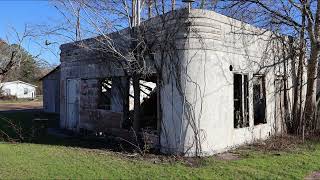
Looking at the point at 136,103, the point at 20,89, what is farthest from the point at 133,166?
the point at 20,89

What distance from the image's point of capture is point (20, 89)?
70125mm

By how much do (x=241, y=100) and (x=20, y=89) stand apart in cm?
6376

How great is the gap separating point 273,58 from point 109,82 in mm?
6237

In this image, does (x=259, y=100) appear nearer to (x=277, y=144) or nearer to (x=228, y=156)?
(x=277, y=144)

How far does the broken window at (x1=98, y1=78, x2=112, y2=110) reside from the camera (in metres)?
14.6

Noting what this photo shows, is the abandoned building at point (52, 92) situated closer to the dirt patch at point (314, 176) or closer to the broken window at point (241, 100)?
the broken window at point (241, 100)

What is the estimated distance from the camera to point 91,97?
15312mm

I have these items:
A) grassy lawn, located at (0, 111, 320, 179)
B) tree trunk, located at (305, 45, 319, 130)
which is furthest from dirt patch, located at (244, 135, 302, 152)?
tree trunk, located at (305, 45, 319, 130)

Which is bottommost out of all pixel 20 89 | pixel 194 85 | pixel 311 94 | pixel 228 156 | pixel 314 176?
pixel 314 176

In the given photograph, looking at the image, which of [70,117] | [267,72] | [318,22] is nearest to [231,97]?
[267,72]

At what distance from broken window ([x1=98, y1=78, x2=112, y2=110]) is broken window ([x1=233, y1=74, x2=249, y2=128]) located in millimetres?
4688

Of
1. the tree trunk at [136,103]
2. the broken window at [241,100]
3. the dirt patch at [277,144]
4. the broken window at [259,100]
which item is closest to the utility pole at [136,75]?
the tree trunk at [136,103]

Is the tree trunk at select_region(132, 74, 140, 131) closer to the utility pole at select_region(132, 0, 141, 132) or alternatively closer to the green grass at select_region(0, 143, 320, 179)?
the utility pole at select_region(132, 0, 141, 132)

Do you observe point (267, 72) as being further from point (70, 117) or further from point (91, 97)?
point (70, 117)
